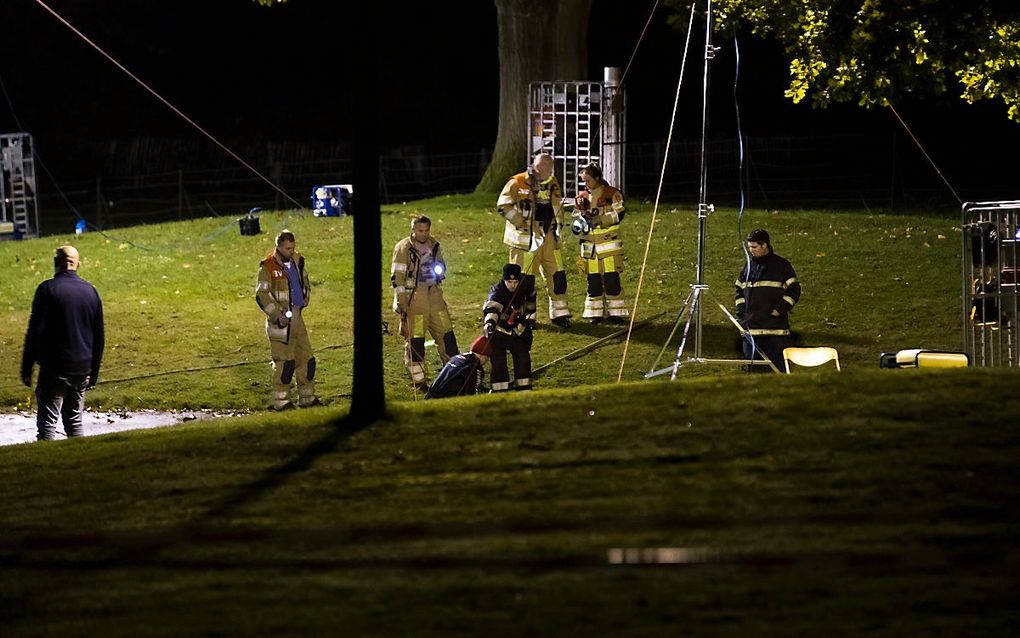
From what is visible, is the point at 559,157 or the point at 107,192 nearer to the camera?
the point at 559,157

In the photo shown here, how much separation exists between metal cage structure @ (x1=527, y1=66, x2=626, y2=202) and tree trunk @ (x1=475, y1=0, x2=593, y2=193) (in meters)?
1.73

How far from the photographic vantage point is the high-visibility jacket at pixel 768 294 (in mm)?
14125

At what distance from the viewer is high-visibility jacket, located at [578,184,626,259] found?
17578mm

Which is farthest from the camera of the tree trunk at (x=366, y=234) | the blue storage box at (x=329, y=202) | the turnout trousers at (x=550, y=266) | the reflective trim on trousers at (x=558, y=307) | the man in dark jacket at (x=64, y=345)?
the blue storage box at (x=329, y=202)

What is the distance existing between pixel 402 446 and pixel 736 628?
337 cm

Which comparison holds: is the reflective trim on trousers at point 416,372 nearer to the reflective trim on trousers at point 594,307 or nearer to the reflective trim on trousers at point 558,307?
the reflective trim on trousers at point 558,307

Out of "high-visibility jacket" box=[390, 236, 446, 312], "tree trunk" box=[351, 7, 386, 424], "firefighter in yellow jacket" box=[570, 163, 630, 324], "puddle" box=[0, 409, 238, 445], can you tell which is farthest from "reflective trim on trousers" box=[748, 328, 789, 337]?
"tree trunk" box=[351, 7, 386, 424]

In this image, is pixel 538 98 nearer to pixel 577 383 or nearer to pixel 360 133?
pixel 577 383

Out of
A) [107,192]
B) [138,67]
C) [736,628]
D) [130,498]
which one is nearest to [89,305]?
[130,498]

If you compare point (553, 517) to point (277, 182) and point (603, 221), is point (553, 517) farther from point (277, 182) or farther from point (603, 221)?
point (277, 182)

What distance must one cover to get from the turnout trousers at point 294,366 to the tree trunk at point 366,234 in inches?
213

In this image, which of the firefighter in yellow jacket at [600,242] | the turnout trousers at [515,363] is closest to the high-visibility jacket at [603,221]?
the firefighter in yellow jacket at [600,242]

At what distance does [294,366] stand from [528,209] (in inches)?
144

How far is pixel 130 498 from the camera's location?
8812 mm
